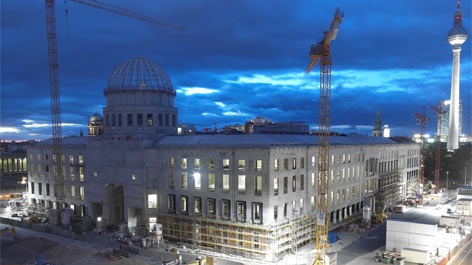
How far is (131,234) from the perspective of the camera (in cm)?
6178

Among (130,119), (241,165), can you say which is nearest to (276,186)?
(241,165)

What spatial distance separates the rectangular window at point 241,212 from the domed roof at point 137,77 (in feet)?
118

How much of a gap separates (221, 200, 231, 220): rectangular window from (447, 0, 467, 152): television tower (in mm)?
137235

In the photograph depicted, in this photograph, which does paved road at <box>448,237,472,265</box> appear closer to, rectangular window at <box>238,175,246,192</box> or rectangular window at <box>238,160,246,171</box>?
rectangular window at <box>238,175,246,192</box>

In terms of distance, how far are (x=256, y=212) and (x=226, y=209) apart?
5721 millimetres

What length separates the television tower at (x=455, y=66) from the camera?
141m

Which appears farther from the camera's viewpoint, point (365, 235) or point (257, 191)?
point (365, 235)

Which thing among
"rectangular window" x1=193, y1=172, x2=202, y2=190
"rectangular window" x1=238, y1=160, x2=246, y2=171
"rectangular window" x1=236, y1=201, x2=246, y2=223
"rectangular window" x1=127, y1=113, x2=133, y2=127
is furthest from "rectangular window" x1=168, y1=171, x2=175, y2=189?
"rectangular window" x1=127, y1=113, x2=133, y2=127

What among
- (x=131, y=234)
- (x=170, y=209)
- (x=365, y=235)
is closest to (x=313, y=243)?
(x=365, y=235)

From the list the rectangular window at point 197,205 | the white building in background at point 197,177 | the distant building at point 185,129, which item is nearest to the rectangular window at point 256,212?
the white building in background at point 197,177

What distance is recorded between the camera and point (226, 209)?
55.0m

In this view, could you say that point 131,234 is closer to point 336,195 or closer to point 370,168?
point 336,195

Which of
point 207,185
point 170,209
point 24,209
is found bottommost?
point 24,209

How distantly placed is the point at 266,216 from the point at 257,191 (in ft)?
13.1
